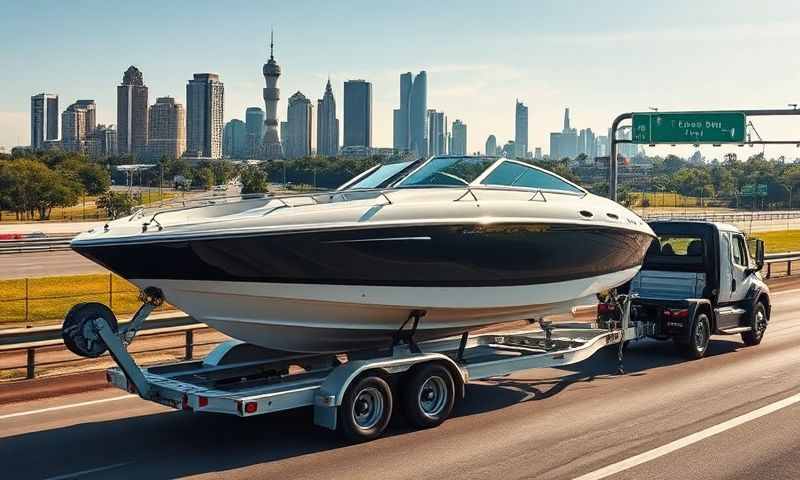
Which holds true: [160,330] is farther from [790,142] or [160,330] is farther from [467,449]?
[790,142]

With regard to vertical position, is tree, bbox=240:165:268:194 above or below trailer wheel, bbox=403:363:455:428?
above

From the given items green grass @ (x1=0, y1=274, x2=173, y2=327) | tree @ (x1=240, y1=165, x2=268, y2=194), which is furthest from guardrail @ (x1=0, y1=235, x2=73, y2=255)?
green grass @ (x1=0, y1=274, x2=173, y2=327)

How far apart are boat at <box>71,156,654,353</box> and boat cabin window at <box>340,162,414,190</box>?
30 mm

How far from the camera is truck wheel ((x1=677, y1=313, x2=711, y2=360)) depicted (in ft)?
47.7

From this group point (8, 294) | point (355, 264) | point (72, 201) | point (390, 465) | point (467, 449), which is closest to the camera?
point (390, 465)

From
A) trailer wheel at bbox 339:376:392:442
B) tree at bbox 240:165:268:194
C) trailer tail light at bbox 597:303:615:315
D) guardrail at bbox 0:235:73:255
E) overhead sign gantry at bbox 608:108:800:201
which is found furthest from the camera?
guardrail at bbox 0:235:73:255

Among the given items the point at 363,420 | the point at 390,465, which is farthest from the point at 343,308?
the point at 390,465

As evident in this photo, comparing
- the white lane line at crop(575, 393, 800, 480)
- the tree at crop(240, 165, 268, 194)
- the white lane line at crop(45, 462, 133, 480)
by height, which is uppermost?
the tree at crop(240, 165, 268, 194)

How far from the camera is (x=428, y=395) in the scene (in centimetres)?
1027

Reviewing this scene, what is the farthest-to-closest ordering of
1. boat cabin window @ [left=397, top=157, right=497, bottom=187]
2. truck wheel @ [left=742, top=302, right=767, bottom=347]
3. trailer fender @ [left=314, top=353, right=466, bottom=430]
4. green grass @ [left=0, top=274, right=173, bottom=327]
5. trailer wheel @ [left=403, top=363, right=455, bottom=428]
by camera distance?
green grass @ [left=0, top=274, right=173, bottom=327]
truck wheel @ [left=742, top=302, right=767, bottom=347]
boat cabin window @ [left=397, top=157, right=497, bottom=187]
trailer wheel @ [left=403, top=363, right=455, bottom=428]
trailer fender @ [left=314, top=353, right=466, bottom=430]

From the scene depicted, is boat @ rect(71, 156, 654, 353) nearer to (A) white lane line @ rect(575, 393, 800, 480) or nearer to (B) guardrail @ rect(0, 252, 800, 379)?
(A) white lane line @ rect(575, 393, 800, 480)

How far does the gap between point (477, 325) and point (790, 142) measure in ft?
87.0

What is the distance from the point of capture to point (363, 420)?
9.56m

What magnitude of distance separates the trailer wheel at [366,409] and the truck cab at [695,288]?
6.32 meters
